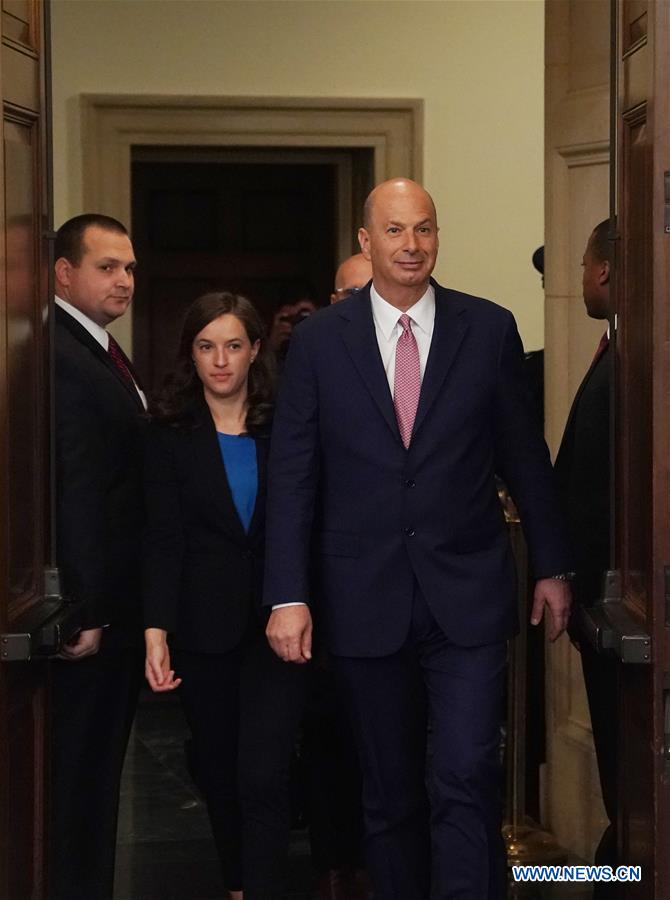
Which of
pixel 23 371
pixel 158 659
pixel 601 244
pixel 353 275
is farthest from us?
pixel 353 275

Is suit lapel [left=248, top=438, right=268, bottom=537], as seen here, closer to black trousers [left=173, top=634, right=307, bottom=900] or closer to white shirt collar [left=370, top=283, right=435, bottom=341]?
black trousers [left=173, top=634, right=307, bottom=900]

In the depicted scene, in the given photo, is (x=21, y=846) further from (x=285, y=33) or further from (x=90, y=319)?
(x=285, y=33)

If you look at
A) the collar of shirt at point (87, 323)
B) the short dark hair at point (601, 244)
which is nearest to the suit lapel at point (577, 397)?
the short dark hair at point (601, 244)

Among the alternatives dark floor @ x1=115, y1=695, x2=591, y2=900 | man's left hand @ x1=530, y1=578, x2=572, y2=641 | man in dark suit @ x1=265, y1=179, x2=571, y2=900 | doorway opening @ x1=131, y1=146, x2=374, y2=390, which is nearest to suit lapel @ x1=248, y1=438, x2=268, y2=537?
man in dark suit @ x1=265, y1=179, x2=571, y2=900

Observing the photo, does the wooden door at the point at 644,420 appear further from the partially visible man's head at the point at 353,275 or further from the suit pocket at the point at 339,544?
the partially visible man's head at the point at 353,275

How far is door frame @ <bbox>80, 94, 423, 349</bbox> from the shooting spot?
7.01 metres

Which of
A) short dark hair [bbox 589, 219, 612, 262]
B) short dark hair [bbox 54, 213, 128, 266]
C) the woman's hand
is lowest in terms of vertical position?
the woman's hand

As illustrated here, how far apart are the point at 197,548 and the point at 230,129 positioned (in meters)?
3.57

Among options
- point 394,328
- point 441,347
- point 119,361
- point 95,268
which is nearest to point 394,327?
point 394,328

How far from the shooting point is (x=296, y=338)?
3.82 metres

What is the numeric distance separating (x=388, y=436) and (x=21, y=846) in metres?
1.20

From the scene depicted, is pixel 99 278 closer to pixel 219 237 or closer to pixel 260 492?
pixel 260 492

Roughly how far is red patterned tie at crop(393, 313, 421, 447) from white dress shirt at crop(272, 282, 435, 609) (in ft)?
0.05

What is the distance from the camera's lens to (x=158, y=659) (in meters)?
3.87
